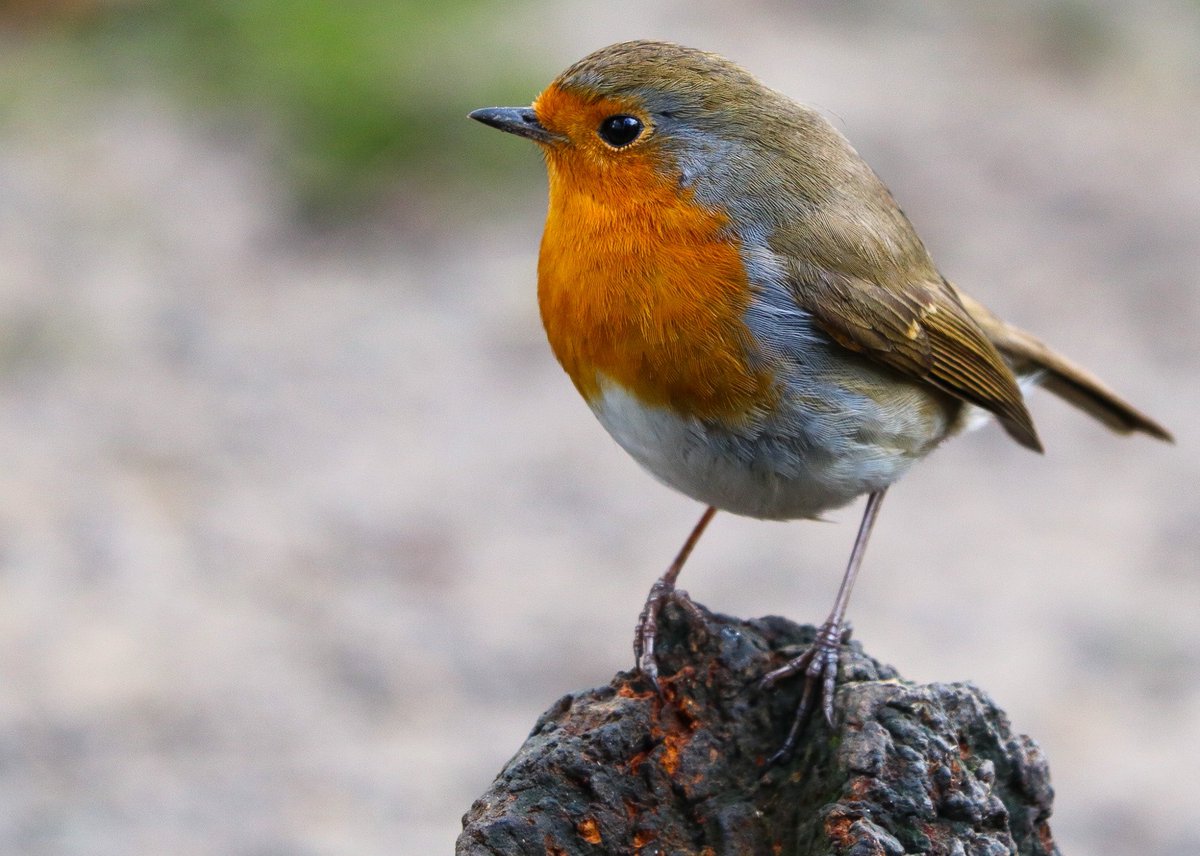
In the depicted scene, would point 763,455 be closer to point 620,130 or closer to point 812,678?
point 812,678

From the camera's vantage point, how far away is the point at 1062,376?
473 cm

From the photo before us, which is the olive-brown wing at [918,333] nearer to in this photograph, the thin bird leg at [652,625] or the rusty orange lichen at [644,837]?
the thin bird leg at [652,625]

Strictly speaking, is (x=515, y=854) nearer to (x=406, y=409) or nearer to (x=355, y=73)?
(x=406, y=409)

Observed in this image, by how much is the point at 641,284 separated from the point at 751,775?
1019mm

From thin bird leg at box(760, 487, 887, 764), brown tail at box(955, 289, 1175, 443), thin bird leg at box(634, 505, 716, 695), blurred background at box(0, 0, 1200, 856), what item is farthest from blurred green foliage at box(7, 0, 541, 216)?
thin bird leg at box(760, 487, 887, 764)

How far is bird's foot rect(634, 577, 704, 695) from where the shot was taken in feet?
10.4

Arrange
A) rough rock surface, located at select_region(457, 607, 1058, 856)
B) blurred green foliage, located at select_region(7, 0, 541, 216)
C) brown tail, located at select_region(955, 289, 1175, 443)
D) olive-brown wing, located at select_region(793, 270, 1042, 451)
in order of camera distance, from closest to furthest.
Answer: rough rock surface, located at select_region(457, 607, 1058, 856), olive-brown wing, located at select_region(793, 270, 1042, 451), brown tail, located at select_region(955, 289, 1175, 443), blurred green foliage, located at select_region(7, 0, 541, 216)

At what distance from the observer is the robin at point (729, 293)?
3.45 m

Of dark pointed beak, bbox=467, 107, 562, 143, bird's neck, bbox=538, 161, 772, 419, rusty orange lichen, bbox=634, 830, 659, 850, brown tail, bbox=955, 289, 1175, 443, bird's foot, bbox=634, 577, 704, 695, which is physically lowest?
rusty orange lichen, bbox=634, 830, 659, 850

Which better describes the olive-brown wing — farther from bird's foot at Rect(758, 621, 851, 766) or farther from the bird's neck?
bird's foot at Rect(758, 621, 851, 766)

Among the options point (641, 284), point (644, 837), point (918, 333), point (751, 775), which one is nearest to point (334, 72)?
point (918, 333)

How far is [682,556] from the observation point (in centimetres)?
396

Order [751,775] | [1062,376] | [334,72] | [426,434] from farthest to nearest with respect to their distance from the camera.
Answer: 1. [334,72]
2. [426,434]
3. [1062,376]
4. [751,775]

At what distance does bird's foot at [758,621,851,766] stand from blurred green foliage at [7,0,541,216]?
5985 mm
